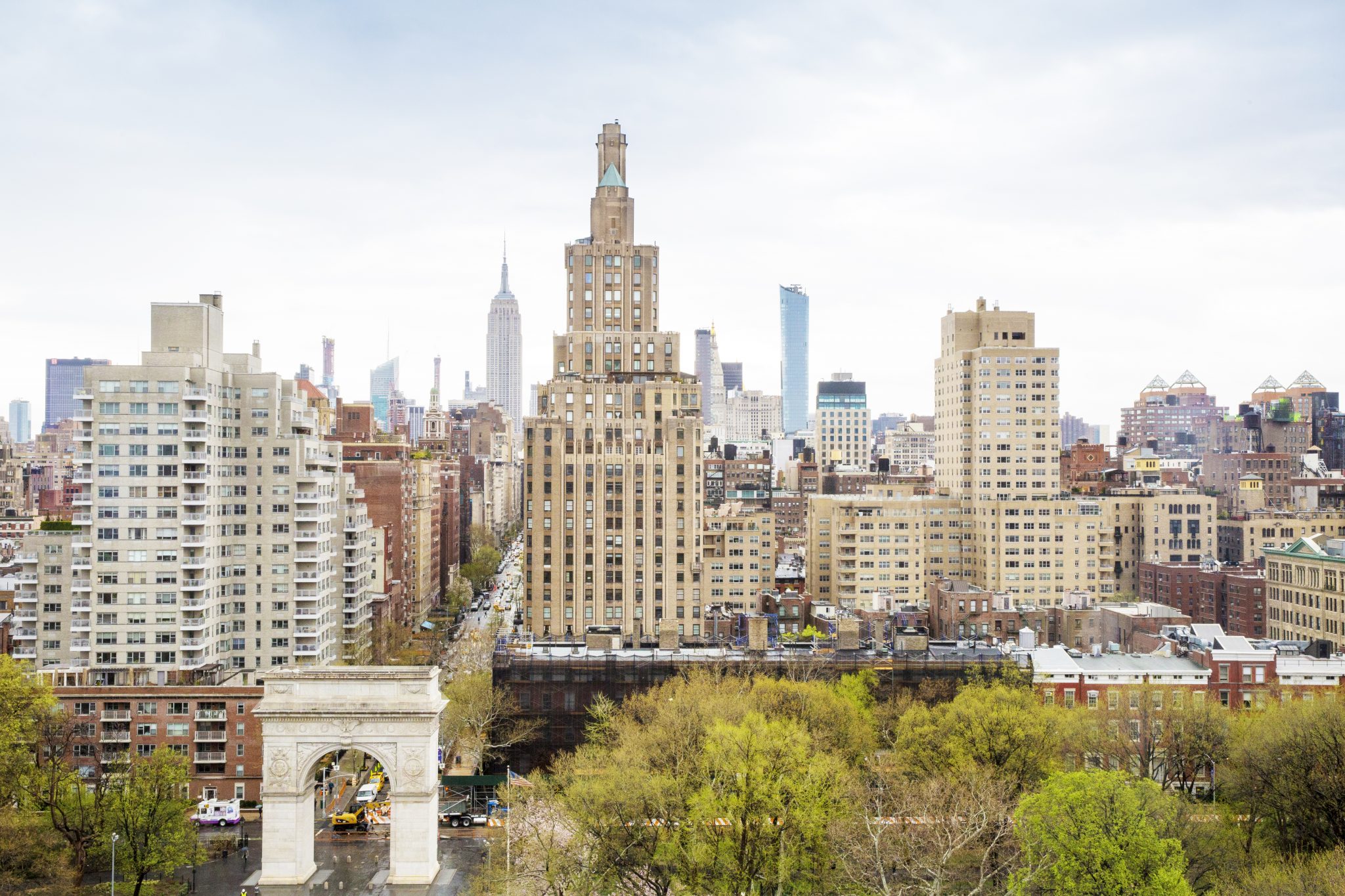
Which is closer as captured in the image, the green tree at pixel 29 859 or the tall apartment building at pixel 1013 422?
the green tree at pixel 29 859

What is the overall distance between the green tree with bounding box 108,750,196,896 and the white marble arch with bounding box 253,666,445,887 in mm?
5493

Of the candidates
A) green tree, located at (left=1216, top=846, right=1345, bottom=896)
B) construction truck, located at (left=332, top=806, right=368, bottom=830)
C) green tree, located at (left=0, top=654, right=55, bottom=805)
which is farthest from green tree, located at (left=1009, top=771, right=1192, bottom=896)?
green tree, located at (left=0, top=654, right=55, bottom=805)

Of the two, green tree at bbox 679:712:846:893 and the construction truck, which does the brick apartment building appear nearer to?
green tree at bbox 679:712:846:893

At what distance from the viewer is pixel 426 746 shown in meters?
73.6

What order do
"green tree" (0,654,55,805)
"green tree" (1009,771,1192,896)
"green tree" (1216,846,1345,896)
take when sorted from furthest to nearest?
"green tree" (0,654,55,805)
"green tree" (1009,771,1192,896)
"green tree" (1216,846,1345,896)

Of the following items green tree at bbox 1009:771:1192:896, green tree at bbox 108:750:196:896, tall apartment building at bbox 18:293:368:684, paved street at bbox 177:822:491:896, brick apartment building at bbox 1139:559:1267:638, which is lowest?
paved street at bbox 177:822:491:896

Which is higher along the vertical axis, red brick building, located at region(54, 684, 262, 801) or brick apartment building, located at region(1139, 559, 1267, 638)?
brick apartment building, located at region(1139, 559, 1267, 638)

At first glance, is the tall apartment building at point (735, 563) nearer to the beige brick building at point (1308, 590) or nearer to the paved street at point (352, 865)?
the beige brick building at point (1308, 590)

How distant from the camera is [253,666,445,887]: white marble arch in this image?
72.9 m

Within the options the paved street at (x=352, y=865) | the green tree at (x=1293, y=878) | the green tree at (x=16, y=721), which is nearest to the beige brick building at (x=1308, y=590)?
the green tree at (x=1293, y=878)

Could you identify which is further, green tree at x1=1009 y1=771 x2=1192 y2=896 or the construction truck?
the construction truck

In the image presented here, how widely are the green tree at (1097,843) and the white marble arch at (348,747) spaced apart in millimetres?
34370

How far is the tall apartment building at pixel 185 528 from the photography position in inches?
3971

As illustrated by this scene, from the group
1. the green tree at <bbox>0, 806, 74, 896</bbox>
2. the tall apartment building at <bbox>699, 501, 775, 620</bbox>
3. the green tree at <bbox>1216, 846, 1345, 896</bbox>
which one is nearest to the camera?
the green tree at <bbox>1216, 846, 1345, 896</bbox>
